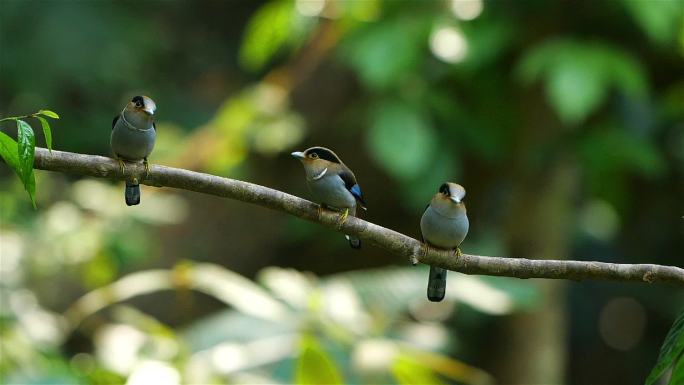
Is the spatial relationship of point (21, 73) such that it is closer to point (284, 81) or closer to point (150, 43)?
point (150, 43)

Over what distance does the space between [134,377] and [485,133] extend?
265 cm

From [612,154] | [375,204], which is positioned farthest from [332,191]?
[375,204]

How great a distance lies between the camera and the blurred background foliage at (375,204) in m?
4.38

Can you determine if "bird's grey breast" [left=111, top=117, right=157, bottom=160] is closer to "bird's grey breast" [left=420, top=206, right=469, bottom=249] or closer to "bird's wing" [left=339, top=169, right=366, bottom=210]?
"bird's wing" [left=339, top=169, right=366, bottom=210]

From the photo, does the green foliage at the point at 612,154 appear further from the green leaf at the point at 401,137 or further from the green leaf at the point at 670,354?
the green leaf at the point at 670,354

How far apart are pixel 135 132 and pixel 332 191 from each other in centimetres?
46

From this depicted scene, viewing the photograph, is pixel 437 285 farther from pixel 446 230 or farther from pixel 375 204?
pixel 375 204

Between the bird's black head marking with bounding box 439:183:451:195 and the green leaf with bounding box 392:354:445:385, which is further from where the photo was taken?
the green leaf with bounding box 392:354:445:385

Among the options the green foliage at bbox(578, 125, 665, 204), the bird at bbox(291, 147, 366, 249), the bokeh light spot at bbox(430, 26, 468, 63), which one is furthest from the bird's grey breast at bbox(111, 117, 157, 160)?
the green foliage at bbox(578, 125, 665, 204)

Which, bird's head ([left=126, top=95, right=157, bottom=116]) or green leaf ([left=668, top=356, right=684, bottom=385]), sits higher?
bird's head ([left=126, top=95, right=157, bottom=116])

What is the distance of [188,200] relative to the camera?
7.67m

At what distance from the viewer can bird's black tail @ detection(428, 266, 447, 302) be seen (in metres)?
2.12

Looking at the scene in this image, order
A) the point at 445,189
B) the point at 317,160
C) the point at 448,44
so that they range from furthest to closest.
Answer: the point at 448,44 → the point at 317,160 → the point at 445,189

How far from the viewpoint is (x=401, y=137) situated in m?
4.82
